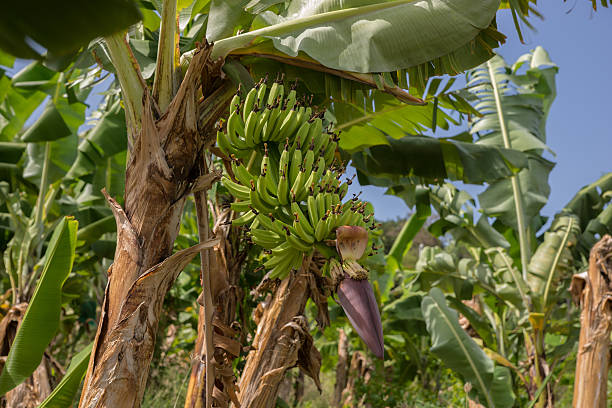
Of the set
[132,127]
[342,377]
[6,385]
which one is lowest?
[342,377]

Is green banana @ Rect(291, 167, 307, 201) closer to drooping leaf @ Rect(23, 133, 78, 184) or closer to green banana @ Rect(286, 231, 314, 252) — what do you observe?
green banana @ Rect(286, 231, 314, 252)

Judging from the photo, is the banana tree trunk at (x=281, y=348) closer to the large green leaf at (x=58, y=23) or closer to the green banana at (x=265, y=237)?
the green banana at (x=265, y=237)

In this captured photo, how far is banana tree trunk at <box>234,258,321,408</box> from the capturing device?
2373 mm

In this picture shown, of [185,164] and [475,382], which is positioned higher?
[185,164]

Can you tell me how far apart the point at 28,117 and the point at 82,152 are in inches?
40.4

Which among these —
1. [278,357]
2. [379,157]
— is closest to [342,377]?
[379,157]

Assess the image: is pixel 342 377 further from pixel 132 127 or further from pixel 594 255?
pixel 132 127

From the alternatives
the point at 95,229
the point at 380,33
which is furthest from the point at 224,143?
the point at 95,229

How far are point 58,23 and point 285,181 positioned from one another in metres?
1.38

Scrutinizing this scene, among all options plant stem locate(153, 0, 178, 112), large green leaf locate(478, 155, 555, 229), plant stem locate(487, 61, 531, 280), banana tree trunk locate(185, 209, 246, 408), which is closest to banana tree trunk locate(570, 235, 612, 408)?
plant stem locate(487, 61, 531, 280)

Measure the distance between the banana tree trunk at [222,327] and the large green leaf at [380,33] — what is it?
990 mm

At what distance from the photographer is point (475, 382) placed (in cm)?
390

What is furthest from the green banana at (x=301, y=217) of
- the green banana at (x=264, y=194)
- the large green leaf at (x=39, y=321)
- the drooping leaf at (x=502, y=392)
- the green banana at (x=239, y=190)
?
the drooping leaf at (x=502, y=392)

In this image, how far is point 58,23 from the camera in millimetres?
444
